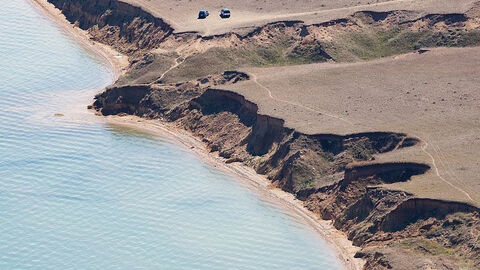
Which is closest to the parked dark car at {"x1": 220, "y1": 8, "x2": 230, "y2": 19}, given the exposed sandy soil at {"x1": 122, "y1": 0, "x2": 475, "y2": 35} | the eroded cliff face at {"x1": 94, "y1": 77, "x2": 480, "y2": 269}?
the exposed sandy soil at {"x1": 122, "y1": 0, "x2": 475, "y2": 35}

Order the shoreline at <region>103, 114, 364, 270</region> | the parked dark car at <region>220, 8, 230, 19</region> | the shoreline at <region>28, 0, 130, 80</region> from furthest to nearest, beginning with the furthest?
the shoreline at <region>28, 0, 130, 80</region> → the parked dark car at <region>220, 8, 230, 19</region> → the shoreline at <region>103, 114, 364, 270</region>

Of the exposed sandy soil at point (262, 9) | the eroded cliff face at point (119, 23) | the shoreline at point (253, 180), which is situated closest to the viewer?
the shoreline at point (253, 180)

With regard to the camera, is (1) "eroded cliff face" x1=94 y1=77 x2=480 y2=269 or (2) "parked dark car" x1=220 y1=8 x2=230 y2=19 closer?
(1) "eroded cliff face" x1=94 y1=77 x2=480 y2=269

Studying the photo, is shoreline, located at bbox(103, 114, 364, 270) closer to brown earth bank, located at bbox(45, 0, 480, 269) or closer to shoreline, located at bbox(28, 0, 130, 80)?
brown earth bank, located at bbox(45, 0, 480, 269)

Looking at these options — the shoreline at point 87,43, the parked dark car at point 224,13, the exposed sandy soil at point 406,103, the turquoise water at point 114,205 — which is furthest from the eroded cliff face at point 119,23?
the exposed sandy soil at point 406,103

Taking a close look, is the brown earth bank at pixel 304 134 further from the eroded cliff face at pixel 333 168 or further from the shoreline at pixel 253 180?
the shoreline at pixel 253 180

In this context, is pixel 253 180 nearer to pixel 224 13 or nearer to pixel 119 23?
pixel 224 13

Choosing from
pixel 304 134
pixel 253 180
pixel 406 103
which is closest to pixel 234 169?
pixel 253 180
